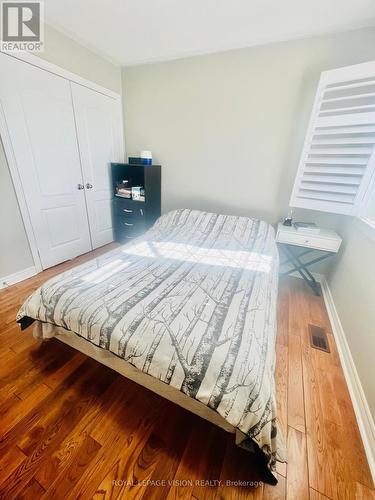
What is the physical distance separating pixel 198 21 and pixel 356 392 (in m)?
3.10

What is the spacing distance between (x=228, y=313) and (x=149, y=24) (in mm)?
2609

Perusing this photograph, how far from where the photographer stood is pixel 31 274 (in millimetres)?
2268

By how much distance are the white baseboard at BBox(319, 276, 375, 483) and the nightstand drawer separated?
0.58 m

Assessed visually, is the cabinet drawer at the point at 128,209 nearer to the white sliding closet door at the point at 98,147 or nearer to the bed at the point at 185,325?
the white sliding closet door at the point at 98,147

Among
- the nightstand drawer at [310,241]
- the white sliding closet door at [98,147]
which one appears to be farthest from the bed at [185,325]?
the white sliding closet door at [98,147]

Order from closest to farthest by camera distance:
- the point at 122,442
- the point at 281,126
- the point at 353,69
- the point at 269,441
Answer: the point at 269,441 → the point at 122,442 → the point at 353,69 → the point at 281,126

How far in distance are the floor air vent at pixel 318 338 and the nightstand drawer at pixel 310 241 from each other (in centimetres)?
77

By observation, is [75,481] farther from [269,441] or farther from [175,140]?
[175,140]

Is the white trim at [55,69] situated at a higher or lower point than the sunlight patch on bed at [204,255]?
higher

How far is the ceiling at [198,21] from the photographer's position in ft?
5.24

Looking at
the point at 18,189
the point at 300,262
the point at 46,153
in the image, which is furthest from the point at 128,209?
the point at 300,262

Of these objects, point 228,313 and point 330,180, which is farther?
point 330,180

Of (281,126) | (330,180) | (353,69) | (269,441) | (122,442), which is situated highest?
(353,69)

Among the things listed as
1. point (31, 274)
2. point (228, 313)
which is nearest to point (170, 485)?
point (228, 313)
